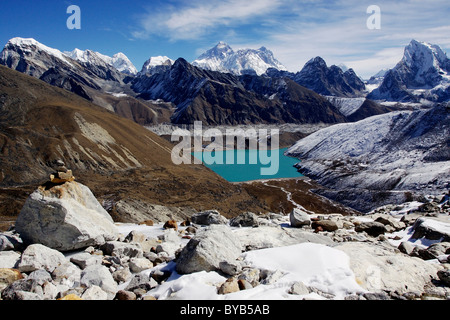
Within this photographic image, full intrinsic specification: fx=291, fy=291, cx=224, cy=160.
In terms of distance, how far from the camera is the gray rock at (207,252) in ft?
27.2

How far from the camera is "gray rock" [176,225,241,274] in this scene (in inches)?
326

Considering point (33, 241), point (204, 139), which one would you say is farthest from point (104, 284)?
point (204, 139)

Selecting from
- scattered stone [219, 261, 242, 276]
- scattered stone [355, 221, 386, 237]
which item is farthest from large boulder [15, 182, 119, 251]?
scattered stone [355, 221, 386, 237]

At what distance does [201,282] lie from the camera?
24.8 ft

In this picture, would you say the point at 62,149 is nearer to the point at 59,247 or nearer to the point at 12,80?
the point at 12,80

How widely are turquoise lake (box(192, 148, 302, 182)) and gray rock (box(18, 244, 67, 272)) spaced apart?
75.0 m

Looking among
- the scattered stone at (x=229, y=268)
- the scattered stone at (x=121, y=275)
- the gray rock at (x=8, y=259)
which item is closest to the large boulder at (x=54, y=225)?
the gray rock at (x=8, y=259)

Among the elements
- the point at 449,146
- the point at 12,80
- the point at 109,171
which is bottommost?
the point at 109,171

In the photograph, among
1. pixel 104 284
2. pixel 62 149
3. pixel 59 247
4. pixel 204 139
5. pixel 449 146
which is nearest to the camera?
pixel 104 284

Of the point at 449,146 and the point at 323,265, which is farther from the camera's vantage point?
the point at 449,146

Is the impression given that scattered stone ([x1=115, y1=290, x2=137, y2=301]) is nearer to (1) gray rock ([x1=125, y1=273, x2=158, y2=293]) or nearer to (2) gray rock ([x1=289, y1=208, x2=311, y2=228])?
(1) gray rock ([x1=125, y1=273, x2=158, y2=293])

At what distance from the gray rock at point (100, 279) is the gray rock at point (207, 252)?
1806mm

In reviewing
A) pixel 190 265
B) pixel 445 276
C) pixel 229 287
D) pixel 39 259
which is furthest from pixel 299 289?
pixel 39 259
